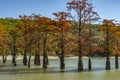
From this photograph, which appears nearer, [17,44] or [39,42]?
[39,42]

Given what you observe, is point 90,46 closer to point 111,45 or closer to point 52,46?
point 111,45

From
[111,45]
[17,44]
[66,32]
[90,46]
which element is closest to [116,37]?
[111,45]

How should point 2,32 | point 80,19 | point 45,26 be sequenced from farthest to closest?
1. point 2,32
2. point 45,26
3. point 80,19

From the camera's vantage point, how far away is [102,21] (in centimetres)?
5338

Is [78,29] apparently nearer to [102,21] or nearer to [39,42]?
[102,21]

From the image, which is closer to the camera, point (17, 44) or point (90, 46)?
point (90, 46)

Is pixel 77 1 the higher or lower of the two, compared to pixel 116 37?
higher

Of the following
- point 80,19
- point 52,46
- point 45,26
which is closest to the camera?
point 80,19

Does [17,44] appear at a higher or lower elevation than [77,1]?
lower

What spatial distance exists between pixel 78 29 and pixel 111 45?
21.0 ft

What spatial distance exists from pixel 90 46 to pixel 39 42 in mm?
13680

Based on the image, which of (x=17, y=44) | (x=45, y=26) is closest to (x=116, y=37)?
(x=45, y=26)

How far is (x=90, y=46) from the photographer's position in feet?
175

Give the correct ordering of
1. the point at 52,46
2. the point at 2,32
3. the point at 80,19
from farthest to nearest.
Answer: the point at 2,32 → the point at 52,46 → the point at 80,19
